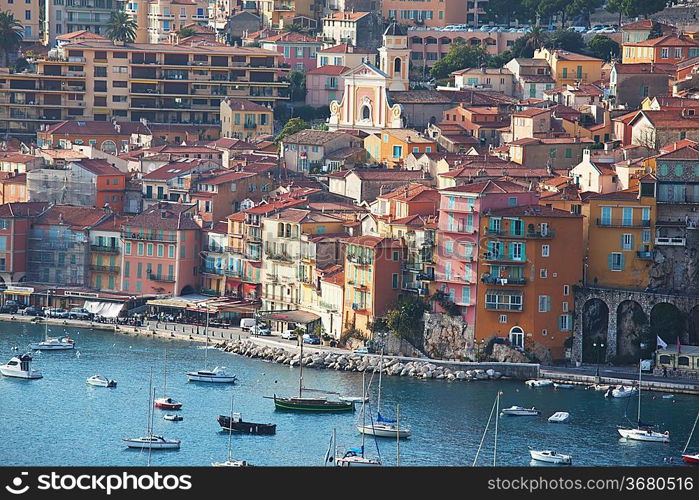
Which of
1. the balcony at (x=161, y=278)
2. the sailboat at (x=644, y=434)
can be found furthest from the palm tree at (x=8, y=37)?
the sailboat at (x=644, y=434)

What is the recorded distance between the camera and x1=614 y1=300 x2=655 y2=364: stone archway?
4962 centimetres

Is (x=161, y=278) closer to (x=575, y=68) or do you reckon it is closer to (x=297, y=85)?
(x=575, y=68)

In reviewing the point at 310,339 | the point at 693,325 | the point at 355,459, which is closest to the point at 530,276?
the point at 693,325

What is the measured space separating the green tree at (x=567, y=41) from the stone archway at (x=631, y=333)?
3498 centimetres

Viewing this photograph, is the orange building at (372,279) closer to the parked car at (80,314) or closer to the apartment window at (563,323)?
the apartment window at (563,323)

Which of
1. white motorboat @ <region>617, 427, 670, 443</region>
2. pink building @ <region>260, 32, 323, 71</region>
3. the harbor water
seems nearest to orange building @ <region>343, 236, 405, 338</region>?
the harbor water

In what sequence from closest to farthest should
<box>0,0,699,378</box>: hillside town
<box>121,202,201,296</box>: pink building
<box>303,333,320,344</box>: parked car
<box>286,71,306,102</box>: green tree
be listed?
<box>0,0,699,378</box>: hillside town
<box>303,333,320,344</box>: parked car
<box>121,202,201,296</box>: pink building
<box>286,71,306,102</box>: green tree

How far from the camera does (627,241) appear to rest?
50719 mm

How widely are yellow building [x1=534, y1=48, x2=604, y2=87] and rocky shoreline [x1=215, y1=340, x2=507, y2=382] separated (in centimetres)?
3079

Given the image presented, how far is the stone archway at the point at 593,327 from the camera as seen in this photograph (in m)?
50.0

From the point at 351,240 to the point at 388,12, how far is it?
40168mm

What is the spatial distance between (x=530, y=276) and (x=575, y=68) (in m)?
32.4

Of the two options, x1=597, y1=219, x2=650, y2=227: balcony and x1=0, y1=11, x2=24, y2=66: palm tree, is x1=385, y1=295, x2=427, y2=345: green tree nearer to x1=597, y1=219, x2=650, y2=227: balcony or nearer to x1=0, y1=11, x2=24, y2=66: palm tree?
x1=597, y1=219, x2=650, y2=227: balcony

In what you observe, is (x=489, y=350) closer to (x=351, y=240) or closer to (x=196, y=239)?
(x=351, y=240)
